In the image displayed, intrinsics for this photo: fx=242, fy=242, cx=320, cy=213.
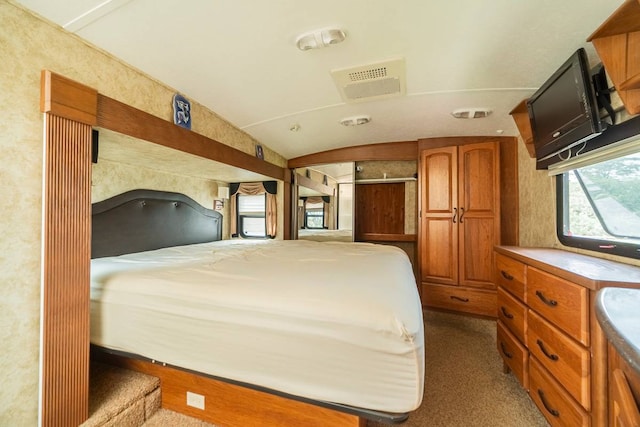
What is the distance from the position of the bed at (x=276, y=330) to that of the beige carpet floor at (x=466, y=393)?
1.66ft

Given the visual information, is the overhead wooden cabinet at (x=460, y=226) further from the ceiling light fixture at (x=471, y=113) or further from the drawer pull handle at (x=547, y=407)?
the drawer pull handle at (x=547, y=407)

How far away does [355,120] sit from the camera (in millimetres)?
2652

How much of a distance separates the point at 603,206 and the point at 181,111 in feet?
10.2

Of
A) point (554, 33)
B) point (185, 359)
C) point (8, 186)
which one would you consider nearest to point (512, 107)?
point (554, 33)

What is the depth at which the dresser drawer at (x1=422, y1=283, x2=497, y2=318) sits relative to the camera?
2693 millimetres

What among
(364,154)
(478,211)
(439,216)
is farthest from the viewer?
(364,154)

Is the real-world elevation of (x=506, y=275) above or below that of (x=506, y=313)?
above

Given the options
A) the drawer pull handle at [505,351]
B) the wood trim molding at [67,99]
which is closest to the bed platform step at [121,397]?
the wood trim molding at [67,99]

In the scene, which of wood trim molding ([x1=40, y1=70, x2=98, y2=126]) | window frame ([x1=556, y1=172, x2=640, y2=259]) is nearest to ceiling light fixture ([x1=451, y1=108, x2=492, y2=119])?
window frame ([x1=556, y1=172, x2=640, y2=259])

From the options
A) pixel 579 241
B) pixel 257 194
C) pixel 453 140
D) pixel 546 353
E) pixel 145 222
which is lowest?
pixel 546 353

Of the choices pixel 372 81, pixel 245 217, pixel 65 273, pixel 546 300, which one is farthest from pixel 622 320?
pixel 245 217

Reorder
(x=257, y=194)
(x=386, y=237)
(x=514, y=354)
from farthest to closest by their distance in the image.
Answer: (x=257, y=194), (x=386, y=237), (x=514, y=354)

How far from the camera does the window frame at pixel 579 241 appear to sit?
1.36 metres

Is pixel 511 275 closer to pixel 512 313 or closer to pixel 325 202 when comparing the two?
pixel 512 313
